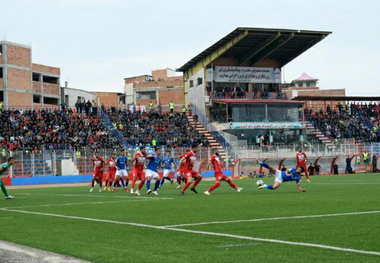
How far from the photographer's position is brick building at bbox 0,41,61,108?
78938 mm

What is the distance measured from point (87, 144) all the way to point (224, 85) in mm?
22728

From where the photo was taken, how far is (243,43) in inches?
2694

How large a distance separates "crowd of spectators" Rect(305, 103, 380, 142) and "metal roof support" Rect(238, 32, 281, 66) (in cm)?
959

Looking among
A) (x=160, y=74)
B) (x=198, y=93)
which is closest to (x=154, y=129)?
(x=198, y=93)

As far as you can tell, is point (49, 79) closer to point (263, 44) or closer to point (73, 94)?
point (73, 94)

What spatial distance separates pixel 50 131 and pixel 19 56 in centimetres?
3011

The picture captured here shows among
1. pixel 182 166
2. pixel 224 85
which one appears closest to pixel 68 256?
pixel 182 166

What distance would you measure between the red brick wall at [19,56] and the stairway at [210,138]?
997 inches

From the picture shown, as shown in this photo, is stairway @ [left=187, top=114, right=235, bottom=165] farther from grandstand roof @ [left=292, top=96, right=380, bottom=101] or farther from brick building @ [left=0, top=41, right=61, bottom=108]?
brick building @ [left=0, top=41, right=61, bottom=108]

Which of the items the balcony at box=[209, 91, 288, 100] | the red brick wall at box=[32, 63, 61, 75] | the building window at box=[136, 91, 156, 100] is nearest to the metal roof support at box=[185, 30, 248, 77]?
the balcony at box=[209, 91, 288, 100]

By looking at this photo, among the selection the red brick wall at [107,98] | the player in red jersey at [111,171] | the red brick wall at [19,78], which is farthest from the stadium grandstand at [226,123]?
the red brick wall at [107,98]

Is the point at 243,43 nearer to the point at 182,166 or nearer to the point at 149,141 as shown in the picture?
the point at 149,141

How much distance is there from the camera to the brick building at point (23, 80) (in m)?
78.9

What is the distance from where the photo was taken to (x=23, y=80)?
268 feet
